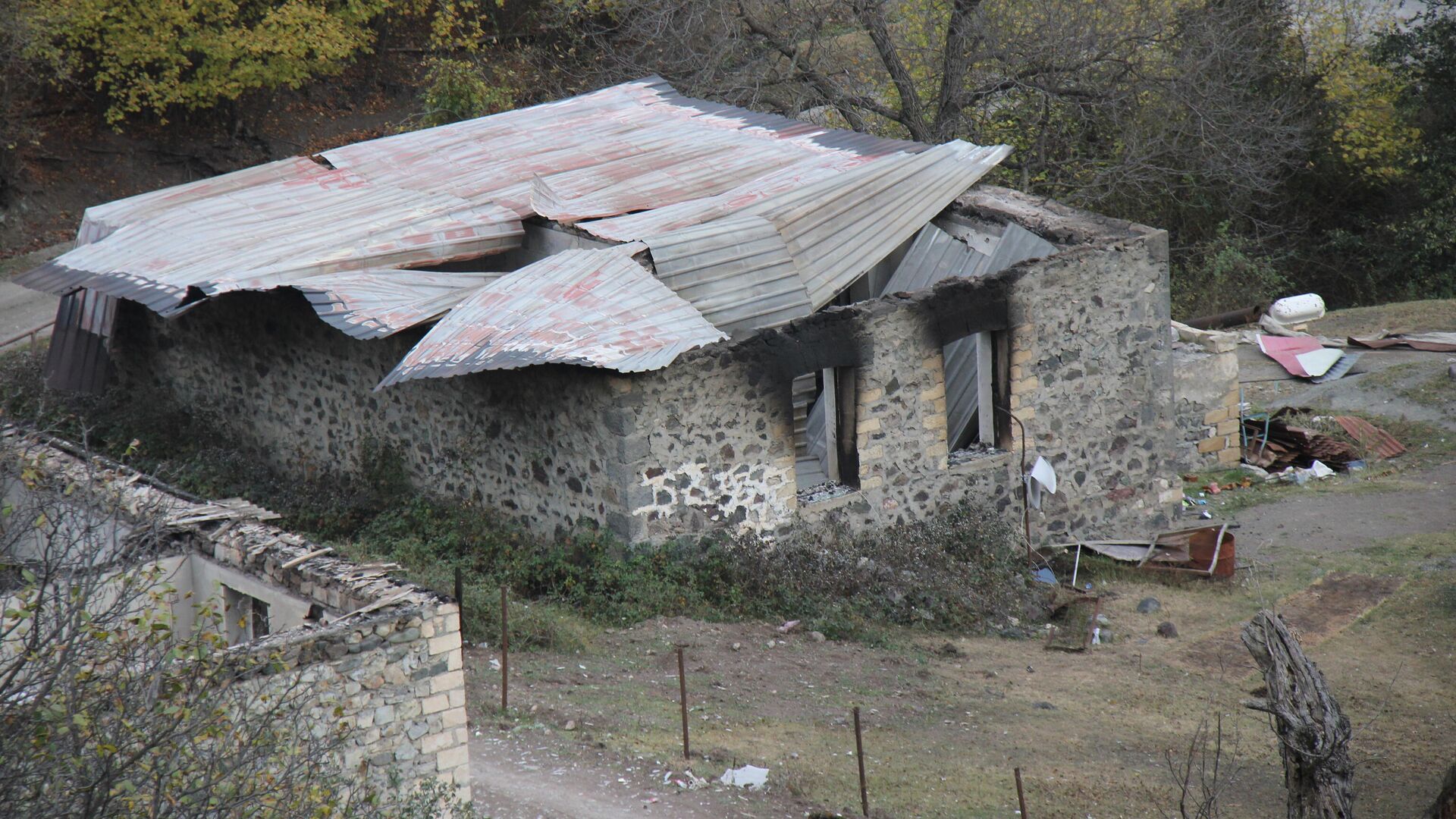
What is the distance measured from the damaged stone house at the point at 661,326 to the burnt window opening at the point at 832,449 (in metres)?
0.03

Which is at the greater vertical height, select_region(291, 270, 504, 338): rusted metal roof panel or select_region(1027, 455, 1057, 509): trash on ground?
select_region(291, 270, 504, 338): rusted metal roof panel

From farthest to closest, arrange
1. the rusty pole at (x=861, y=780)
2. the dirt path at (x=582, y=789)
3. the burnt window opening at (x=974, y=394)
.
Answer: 1. the burnt window opening at (x=974, y=394)
2. the rusty pole at (x=861, y=780)
3. the dirt path at (x=582, y=789)

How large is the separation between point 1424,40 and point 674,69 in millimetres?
12892

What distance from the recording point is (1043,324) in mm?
12789

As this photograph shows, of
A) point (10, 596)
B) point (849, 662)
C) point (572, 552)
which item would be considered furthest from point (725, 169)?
point (10, 596)

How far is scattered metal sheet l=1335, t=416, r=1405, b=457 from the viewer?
54.7 ft

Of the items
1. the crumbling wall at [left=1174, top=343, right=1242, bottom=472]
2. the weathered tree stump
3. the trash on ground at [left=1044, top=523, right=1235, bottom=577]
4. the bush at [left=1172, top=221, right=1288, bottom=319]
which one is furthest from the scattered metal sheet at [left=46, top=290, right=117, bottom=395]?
the bush at [left=1172, top=221, right=1288, bottom=319]

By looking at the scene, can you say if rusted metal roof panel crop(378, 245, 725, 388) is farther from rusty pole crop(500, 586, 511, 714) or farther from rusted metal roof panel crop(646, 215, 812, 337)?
rusty pole crop(500, 586, 511, 714)

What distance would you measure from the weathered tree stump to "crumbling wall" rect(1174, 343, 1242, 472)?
32.5 feet

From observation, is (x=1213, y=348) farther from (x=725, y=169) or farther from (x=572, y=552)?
(x=572, y=552)

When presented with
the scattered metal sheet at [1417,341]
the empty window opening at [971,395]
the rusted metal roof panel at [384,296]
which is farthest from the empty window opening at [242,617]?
the scattered metal sheet at [1417,341]

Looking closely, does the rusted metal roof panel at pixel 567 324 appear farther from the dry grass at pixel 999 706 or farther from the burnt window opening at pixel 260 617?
the burnt window opening at pixel 260 617

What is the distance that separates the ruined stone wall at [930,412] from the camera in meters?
11.1

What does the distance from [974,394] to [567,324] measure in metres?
4.45
